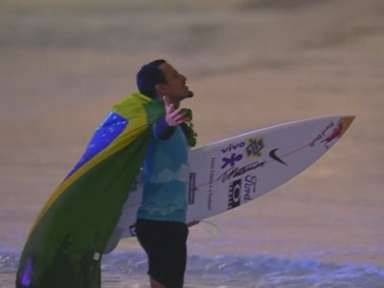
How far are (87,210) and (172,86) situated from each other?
0.46 meters

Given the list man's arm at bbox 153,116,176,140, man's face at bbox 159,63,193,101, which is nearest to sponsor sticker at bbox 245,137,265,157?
man's face at bbox 159,63,193,101

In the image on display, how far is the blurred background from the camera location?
4.63 metres

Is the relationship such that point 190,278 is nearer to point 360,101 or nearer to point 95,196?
point 95,196

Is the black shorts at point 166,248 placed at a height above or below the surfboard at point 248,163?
below

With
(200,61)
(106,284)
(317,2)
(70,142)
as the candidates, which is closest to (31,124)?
(70,142)

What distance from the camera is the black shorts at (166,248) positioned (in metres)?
3.07

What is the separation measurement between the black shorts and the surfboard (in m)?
0.21

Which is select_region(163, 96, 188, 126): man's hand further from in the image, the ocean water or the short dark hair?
the ocean water

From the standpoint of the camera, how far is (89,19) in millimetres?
9602

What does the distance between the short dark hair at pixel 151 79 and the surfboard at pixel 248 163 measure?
40 cm

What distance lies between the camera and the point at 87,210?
3.05 meters

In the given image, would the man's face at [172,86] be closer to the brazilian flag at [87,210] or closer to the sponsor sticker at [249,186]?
the brazilian flag at [87,210]

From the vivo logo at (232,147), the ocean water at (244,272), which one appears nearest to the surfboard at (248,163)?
the vivo logo at (232,147)

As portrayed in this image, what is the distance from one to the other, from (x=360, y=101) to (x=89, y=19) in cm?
288
